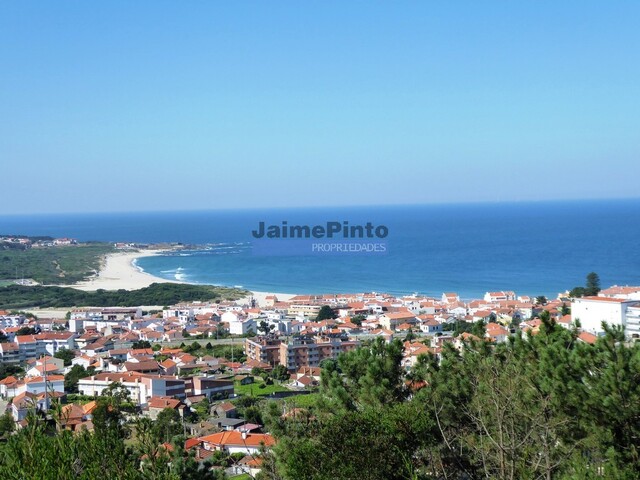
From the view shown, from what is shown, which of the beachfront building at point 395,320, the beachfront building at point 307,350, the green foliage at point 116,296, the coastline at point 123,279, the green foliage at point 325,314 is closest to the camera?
the beachfront building at point 307,350

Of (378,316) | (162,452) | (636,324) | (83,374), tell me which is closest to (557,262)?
(378,316)

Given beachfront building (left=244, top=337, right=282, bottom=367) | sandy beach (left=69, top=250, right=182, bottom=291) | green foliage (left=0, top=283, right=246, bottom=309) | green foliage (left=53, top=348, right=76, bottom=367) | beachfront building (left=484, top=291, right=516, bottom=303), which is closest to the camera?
green foliage (left=53, top=348, right=76, bottom=367)

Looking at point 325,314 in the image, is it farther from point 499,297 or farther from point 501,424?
point 501,424

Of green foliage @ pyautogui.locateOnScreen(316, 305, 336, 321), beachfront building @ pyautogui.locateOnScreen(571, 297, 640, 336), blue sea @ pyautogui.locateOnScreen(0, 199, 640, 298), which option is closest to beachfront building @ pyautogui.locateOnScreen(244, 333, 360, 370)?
green foliage @ pyautogui.locateOnScreen(316, 305, 336, 321)

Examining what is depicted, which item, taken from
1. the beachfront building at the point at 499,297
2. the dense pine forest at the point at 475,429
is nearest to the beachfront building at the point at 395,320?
the beachfront building at the point at 499,297

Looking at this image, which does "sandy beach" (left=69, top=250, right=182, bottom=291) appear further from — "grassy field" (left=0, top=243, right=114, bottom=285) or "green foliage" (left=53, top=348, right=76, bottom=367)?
"green foliage" (left=53, top=348, right=76, bottom=367)

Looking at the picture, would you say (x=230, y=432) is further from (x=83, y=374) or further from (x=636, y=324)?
(x=636, y=324)

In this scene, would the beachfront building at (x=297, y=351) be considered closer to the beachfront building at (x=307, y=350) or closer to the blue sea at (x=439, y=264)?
the beachfront building at (x=307, y=350)
